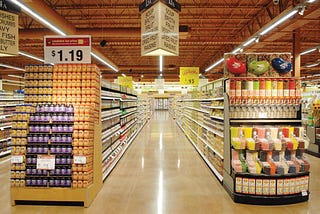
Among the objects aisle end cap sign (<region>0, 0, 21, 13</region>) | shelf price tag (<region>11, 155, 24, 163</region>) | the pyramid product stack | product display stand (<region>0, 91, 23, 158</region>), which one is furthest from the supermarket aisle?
aisle end cap sign (<region>0, 0, 21, 13</region>)

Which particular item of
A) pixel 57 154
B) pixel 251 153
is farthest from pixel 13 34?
pixel 251 153

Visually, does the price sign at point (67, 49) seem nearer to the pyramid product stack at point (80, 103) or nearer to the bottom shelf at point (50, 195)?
the pyramid product stack at point (80, 103)

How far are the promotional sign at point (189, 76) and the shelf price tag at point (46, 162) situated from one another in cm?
1069

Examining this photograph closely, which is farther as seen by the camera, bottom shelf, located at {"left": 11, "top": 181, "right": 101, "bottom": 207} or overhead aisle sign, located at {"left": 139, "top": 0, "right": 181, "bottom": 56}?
bottom shelf, located at {"left": 11, "top": 181, "right": 101, "bottom": 207}

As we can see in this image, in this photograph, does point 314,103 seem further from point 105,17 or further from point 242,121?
point 105,17

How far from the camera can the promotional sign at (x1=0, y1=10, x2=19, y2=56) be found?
5102 millimetres

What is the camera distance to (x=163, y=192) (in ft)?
17.6

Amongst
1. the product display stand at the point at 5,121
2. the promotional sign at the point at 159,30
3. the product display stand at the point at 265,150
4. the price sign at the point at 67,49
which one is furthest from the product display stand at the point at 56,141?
the product display stand at the point at 5,121

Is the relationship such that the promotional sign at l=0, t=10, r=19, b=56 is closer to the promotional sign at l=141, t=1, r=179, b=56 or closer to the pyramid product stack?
the pyramid product stack

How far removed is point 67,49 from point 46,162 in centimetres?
220

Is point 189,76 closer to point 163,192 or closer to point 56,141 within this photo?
point 163,192

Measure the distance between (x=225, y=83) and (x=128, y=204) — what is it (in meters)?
3.09

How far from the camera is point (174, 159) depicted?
8453mm

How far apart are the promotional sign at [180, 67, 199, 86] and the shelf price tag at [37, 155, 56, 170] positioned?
35.1 feet
